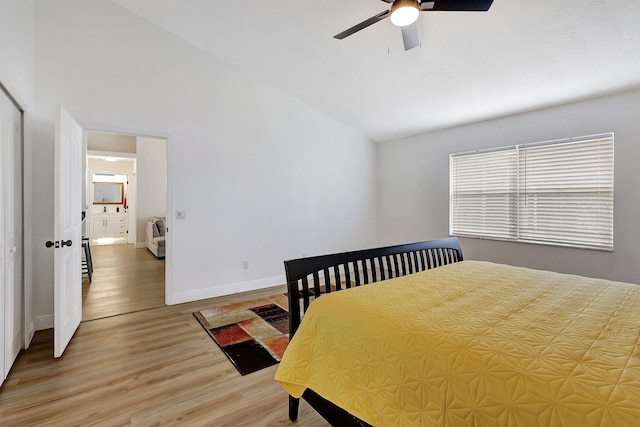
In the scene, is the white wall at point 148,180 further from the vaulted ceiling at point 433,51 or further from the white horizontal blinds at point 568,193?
the white horizontal blinds at point 568,193

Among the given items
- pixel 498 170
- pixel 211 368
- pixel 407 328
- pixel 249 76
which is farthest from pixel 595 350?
pixel 249 76

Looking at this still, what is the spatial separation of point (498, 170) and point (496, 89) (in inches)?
45.8

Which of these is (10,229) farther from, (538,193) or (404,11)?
(538,193)

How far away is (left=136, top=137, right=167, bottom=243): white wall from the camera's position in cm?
751

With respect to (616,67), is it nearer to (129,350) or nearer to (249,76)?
(249,76)

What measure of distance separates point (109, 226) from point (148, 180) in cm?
293

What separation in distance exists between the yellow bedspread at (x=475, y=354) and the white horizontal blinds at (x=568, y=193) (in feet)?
5.58

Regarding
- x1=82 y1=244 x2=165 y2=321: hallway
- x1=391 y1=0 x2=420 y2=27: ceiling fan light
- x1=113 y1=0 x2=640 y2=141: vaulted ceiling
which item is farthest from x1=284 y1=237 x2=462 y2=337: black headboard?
x1=82 y1=244 x2=165 y2=321: hallway

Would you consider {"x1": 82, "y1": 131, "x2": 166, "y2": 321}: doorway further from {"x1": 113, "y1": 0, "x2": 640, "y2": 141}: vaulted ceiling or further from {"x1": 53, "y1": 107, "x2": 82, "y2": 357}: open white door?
{"x1": 113, "y1": 0, "x2": 640, "y2": 141}: vaulted ceiling

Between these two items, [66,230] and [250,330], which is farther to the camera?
[250,330]

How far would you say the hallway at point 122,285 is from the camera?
3380 millimetres

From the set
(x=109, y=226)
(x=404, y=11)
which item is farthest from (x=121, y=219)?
(x=404, y=11)

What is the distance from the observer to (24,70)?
2514 mm

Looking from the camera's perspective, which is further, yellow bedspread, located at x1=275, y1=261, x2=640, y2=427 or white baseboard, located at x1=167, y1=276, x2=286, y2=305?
white baseboard, located at x1=167, y1=276, x2=286, y2=305
